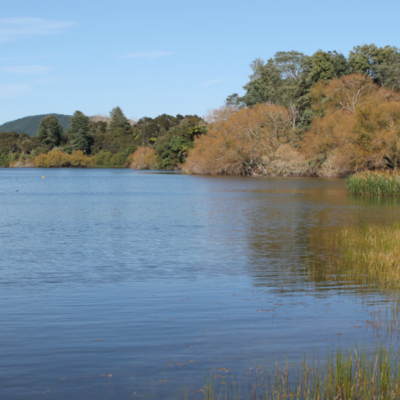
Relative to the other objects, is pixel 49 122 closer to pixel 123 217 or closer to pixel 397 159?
pixel 397 159

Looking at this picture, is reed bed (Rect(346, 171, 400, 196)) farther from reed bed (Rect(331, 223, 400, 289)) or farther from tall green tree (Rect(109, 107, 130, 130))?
tall green tree (Rect(109, 107, 130, 130))

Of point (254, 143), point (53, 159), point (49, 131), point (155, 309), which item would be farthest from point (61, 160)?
point (155, 309)

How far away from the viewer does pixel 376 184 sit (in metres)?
36.1

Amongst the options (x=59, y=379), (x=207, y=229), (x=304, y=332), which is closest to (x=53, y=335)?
(x=59, y=379)

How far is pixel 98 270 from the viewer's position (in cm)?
1264

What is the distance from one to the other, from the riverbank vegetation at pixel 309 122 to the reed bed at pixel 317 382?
44195 mm

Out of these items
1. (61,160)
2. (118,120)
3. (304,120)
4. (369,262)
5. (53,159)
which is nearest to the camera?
(369,262)

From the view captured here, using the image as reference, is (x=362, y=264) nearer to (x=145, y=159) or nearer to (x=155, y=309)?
(x=155, y=309)

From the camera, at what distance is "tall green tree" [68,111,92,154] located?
154 m

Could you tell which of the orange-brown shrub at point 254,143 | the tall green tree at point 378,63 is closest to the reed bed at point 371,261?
the orange-brown shrub at point 254,143

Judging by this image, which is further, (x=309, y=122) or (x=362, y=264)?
(x=309, y=122)

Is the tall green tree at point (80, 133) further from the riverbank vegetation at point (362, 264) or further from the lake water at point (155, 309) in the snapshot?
the riverbank vegetation at point (362, 264)

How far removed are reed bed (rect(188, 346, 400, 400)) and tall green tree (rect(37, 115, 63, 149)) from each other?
16153 cm

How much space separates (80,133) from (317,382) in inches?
6120
